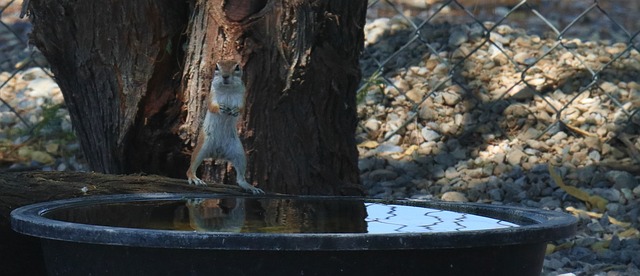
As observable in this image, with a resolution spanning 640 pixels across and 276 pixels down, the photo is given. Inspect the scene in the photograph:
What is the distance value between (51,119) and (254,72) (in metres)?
1.76

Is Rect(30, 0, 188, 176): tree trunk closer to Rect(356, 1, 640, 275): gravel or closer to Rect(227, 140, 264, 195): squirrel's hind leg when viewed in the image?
Rect(227, 140, 264, 195): squirrel's hind leg

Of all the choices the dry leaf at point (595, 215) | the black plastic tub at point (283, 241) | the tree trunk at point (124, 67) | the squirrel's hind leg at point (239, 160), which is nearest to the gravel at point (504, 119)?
the dry leaf at point (595, 215)

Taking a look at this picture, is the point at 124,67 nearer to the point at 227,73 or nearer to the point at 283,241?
the point at 227,73

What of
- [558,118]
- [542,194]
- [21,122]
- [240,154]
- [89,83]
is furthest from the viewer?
[21,122]

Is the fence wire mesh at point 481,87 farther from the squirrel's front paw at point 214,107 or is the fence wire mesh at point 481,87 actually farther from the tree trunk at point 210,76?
the squirrel's front paw at point 214,107

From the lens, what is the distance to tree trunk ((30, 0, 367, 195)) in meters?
3.07

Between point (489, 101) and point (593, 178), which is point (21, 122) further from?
point (593, 178)

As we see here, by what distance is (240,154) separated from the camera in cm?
292

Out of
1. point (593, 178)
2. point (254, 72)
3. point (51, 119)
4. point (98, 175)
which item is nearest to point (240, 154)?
point (254, 72)

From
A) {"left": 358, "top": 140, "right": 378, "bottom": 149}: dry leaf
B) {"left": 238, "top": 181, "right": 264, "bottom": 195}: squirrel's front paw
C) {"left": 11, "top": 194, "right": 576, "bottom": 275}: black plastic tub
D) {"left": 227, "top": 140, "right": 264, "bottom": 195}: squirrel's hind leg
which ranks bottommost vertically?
{"left": 11, "top": 194, "right": 576, "bottom": 275}: black plastic tub

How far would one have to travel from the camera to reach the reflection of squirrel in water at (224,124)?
2.85m

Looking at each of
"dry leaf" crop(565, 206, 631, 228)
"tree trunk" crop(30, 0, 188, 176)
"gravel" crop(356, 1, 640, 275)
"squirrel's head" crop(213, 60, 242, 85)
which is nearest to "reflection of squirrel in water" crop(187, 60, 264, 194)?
"squirrel's head" crop(213, 60, 242, 85)

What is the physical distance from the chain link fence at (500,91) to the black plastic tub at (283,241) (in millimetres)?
2022

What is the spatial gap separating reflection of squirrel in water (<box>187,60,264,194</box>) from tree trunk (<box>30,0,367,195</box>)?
0.63ft
